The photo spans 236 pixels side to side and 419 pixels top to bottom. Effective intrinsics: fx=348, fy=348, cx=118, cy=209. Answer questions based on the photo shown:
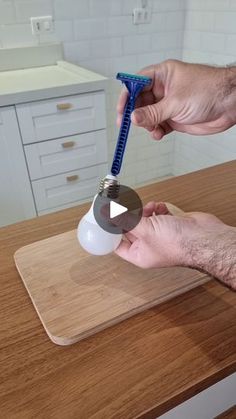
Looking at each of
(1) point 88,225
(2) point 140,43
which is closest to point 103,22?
(2) point 140,43

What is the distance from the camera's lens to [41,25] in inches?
69.1

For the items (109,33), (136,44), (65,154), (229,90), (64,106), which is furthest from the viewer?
(136,44)

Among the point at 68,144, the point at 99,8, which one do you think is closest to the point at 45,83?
the point at 68,144

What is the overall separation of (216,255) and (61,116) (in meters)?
1.15

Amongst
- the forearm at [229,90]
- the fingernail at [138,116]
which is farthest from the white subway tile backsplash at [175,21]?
the fingernail at [138,116]

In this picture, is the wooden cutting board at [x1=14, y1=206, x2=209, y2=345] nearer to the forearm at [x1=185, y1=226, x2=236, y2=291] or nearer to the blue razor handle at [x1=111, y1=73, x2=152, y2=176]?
the forearm at [x1=185, y1=226, x2=236, y2=291]

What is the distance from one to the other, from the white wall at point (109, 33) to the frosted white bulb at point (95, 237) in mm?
1505

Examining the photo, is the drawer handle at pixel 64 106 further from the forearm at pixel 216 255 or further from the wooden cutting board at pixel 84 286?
the forearm at pixel 216 255

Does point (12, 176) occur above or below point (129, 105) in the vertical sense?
below

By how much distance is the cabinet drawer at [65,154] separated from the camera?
1.53m

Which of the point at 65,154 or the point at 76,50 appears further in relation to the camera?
the point at 76,50

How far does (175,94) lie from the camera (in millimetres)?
761

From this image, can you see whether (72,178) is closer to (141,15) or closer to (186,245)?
(141,15)

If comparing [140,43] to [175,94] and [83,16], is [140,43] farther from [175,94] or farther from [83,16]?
[175,94]
